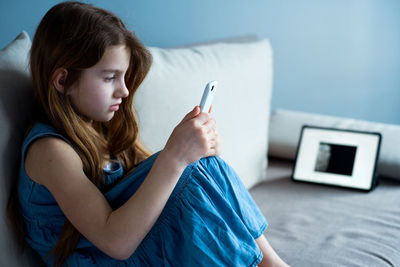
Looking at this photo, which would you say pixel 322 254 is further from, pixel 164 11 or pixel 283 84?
pixel 283 84

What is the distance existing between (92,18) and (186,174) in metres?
0.33

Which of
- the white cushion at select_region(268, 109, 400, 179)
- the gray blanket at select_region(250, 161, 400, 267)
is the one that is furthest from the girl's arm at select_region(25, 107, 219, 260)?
the white cushion at select_region(268, 109, 400, 179)

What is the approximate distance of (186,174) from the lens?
2.76ft

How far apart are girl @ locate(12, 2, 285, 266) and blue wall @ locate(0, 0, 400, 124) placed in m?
0.96

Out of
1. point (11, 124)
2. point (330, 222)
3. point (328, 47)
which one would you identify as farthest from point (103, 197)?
point (328, 47)

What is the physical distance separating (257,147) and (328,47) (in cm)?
101

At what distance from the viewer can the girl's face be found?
2.80 feet

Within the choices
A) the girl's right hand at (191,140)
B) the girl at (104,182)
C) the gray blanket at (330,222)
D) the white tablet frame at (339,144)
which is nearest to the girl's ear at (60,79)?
the girl at (104,182)

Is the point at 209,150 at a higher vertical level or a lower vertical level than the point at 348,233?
higher

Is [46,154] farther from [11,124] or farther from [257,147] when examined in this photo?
[257,147]

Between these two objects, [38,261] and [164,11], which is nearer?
[38,261]

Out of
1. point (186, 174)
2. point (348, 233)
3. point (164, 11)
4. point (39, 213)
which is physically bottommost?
point (348, 233)

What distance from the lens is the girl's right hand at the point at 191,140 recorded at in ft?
2.68

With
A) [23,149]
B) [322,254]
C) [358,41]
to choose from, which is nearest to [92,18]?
[23,149]
